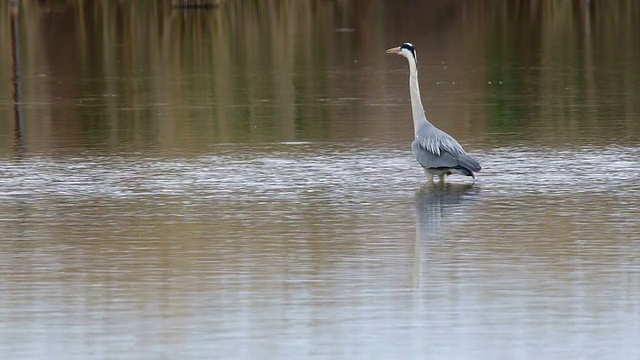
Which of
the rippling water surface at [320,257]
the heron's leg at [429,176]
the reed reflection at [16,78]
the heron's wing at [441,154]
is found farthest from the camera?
the reed reflection at [16,78]

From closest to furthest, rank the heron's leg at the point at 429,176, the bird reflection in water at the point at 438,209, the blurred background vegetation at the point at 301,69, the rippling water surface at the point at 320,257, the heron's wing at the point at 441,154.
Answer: the rippling water surface at the point at 320,257 < the bird reflection in water at the point at 438,209 < the heron's wing at the point at 441,154 < the heron's leg at the point at 429,176 < the blurred background vegetation at the point at 301,69

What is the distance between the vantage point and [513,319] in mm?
7859

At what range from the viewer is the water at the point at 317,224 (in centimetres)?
769

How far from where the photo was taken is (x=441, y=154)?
42.5ft

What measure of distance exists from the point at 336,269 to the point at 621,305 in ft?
6.08

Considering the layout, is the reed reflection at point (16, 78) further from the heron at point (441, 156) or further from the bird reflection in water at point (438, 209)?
the bird reflection in water at point (438, 209)

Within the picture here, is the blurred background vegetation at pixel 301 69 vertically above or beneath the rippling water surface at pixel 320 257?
above

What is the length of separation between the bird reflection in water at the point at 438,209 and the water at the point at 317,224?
30 mm

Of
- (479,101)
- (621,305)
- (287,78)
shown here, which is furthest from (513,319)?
(287,78)

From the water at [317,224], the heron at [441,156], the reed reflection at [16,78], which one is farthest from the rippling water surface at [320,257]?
the reed reflection at [16,78]

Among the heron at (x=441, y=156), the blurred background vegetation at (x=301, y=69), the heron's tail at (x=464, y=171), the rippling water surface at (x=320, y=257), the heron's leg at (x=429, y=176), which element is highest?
the blurred background vegetation at (x=301, y=69)

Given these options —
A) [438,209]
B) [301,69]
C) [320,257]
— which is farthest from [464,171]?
[301,69]

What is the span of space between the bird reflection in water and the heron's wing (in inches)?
7.2

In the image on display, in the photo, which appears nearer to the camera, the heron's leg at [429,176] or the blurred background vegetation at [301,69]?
the heron's leg at [429,176]
